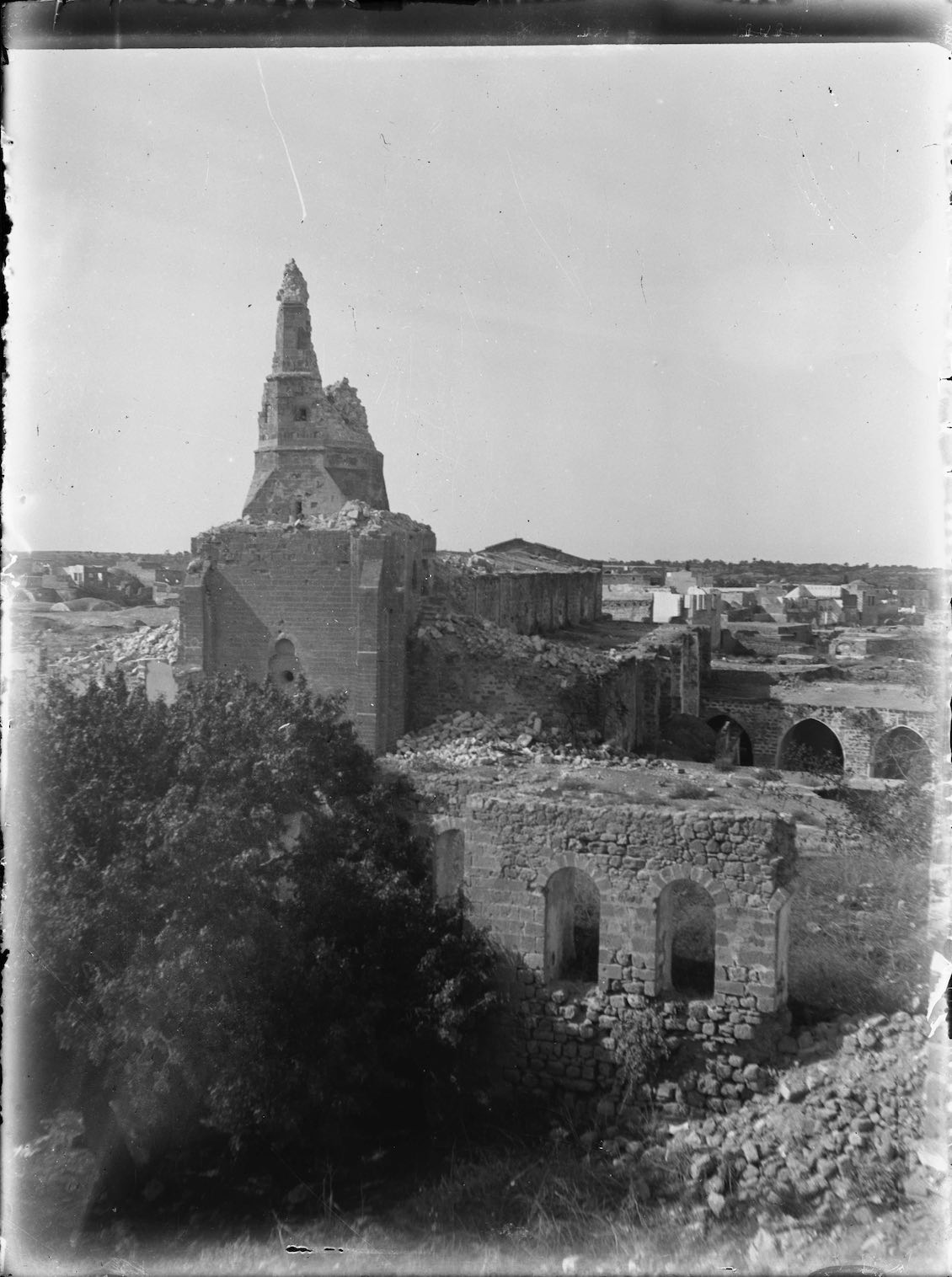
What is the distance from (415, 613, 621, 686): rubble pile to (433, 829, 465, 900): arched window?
6.90 m

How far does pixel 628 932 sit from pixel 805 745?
22921 mm

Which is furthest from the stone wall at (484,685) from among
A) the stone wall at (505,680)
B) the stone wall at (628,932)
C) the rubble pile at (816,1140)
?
the rubble pile at (816,1140)

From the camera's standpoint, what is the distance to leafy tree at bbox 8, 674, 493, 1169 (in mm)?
10516

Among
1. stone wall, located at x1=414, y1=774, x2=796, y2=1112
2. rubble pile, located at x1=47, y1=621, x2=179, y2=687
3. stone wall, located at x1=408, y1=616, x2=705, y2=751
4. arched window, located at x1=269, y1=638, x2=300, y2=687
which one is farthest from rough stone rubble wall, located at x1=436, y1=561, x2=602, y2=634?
stone wall, located at x1=414, y1=774, x2=796, y2=1112

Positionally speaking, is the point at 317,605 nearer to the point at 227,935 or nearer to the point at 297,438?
the point at 297,438

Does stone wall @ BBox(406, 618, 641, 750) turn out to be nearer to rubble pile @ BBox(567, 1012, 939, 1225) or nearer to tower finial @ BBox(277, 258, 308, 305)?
tower finial @ BBox(277, 258, 308, 305)

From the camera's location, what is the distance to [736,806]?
39.0 feet

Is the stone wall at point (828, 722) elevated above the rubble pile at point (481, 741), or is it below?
below

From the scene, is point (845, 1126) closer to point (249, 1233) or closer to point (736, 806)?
point (736, 806)

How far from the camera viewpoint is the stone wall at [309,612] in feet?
61.7

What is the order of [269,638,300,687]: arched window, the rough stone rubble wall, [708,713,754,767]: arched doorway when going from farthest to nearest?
[708,713,754,767]: arched doorway < the rough stone rubble wall < [269,638,300,687]: arched window

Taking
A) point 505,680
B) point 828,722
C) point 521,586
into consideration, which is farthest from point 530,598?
point 505,680

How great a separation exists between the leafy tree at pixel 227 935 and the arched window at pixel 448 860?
1.70 ft

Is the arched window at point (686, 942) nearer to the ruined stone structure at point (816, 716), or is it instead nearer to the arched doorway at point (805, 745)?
the ruined stone structure at point (816, 716)
